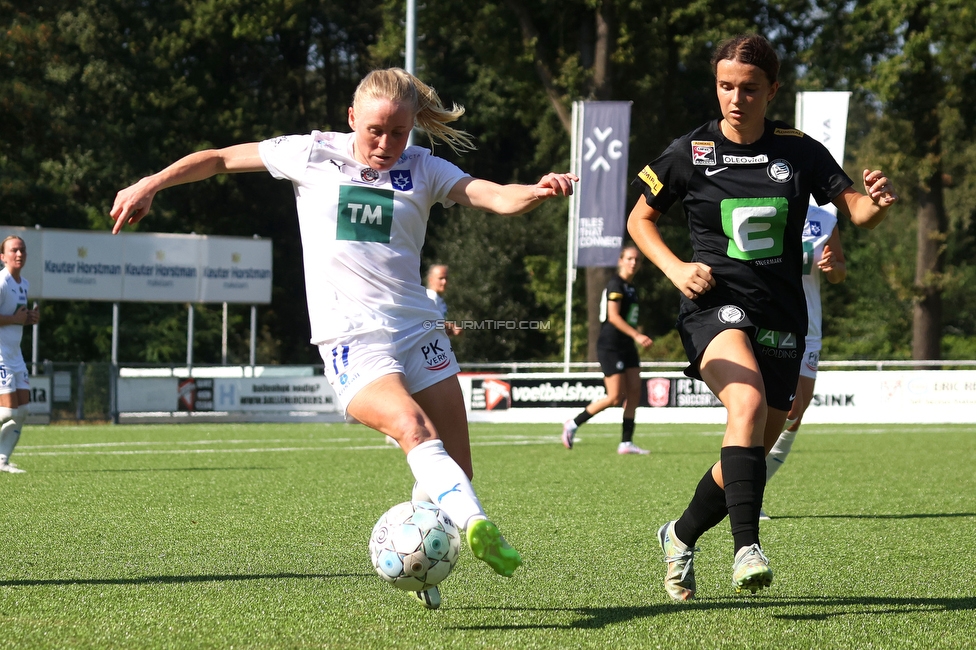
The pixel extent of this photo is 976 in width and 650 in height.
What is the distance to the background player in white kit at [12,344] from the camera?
36.9 feet

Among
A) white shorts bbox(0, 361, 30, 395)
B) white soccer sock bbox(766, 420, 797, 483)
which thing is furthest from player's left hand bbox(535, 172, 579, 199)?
white shorts bbox(0, 361, 30, 395)

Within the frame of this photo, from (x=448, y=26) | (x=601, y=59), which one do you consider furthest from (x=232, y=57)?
(x=601, y=59)

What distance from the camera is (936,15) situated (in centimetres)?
3272

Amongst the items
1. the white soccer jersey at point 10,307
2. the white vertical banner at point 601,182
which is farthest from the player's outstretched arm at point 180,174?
the white vertical banner at point 601,182

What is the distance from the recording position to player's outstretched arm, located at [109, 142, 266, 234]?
14.6ft

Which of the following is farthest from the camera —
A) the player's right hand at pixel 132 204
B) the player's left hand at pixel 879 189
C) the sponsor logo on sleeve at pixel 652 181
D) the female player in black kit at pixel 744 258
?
the sponsor logo on sleeve at pixel 652 181

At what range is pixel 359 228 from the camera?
459 centimetres

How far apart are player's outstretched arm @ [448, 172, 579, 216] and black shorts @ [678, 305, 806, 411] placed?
87 centimetres

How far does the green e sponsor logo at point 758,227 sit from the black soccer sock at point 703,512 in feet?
3.01

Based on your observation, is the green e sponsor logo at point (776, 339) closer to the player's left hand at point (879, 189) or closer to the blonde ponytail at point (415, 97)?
the player's left hand at point (879, 189)

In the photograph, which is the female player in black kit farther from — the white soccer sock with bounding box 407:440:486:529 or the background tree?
the background tree

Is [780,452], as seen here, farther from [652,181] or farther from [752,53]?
[752,53]

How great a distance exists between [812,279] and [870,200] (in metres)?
3.74

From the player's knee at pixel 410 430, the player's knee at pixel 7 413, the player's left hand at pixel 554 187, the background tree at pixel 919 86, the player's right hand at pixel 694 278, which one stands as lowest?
the player's knee at pixel 7 413
